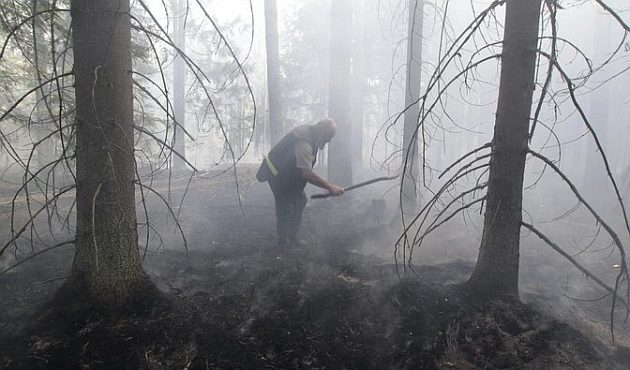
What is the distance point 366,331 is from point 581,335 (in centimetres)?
192

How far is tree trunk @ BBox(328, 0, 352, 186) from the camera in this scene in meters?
10.7

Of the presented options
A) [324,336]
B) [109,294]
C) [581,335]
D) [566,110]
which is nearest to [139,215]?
[109,294]

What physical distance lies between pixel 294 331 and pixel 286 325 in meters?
0.12

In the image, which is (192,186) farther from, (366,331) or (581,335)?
(581,335)

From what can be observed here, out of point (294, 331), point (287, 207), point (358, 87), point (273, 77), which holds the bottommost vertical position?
point (294, 331)

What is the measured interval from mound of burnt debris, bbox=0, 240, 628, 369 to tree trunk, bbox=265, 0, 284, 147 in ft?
31.5

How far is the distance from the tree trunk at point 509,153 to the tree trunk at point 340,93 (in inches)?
272

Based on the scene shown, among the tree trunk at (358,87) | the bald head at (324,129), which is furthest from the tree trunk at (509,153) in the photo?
the tree trunk at (358,87)

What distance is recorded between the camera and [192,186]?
10.6 metres

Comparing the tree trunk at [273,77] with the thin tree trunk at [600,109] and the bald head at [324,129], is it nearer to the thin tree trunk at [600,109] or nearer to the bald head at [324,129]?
the bald head at [324,129]

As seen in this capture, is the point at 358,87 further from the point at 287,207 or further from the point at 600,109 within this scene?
the point at 287,207

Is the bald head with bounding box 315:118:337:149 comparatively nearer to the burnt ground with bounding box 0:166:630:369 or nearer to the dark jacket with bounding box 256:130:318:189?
the dark jacket with bounding box 256:130:318:189

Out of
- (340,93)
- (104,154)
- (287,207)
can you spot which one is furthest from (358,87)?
(104,154)

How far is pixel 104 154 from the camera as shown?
3422mm
